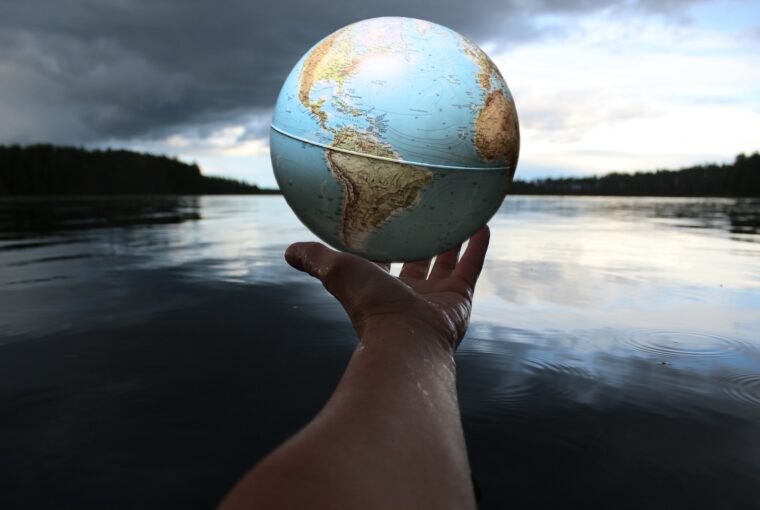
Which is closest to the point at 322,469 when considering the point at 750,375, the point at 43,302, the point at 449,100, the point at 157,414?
the point at 449,100

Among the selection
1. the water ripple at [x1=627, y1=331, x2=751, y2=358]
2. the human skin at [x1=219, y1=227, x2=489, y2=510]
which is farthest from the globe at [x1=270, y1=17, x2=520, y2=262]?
the water ripple at [x1=627, y1=331, x2=751, y2=358]

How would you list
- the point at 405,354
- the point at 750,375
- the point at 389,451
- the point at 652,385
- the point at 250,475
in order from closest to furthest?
the point at 250,475 < the point at 389,451 < the point at 405,354 < the point at 652,385 < the point at 750,375

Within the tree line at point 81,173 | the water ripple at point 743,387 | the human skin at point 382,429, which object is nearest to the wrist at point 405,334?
the human skin at point 382,429

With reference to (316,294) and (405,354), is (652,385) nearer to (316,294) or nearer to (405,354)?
(405,354)

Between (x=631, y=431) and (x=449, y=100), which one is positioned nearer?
(x=449, y=100)

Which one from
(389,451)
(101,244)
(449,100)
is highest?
(449,100)

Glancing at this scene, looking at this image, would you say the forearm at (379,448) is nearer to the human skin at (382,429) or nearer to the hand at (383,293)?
the human skin at (382,429)

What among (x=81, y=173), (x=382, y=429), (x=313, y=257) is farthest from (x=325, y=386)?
(x=81, y=173)
